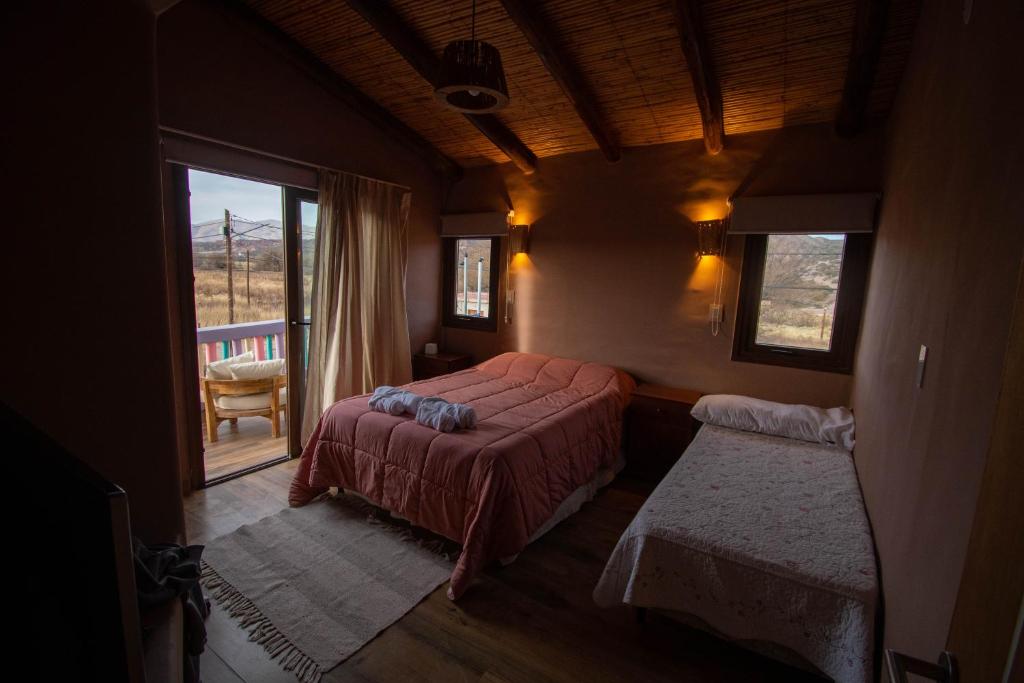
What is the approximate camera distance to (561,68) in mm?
2814

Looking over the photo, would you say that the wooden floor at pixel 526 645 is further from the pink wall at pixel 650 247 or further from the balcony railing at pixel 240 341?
the balcony railing at pixel 240 341

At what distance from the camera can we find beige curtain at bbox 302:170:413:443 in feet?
11.7

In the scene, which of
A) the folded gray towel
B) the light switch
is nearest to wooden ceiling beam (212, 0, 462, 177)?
the folded gray towel

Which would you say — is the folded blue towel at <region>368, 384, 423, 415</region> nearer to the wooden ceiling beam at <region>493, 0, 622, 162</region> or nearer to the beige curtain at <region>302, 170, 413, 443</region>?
the beige curtain at <region>302, 170, 413, 443</region>

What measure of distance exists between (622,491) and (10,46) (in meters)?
3.43

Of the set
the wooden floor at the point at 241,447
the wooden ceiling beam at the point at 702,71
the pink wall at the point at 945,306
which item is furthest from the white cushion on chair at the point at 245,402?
the pink wall at the point at 945,306

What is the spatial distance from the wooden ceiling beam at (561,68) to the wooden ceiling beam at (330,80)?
1.50 m

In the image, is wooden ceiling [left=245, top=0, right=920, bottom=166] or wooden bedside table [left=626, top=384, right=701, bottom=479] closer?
wooden ceiling [left=245, top=0, right=920, bottom=166]

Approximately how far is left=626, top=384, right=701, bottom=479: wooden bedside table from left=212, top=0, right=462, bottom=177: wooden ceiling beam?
2783 mm

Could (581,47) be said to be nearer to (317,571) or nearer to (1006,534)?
(1006,534)

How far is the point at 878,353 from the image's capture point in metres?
2.12

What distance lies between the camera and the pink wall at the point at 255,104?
2.68 m

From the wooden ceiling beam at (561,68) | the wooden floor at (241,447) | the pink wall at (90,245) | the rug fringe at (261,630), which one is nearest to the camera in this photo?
the pink wall at (90,245)

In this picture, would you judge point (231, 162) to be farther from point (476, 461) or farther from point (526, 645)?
point (526, 645)
